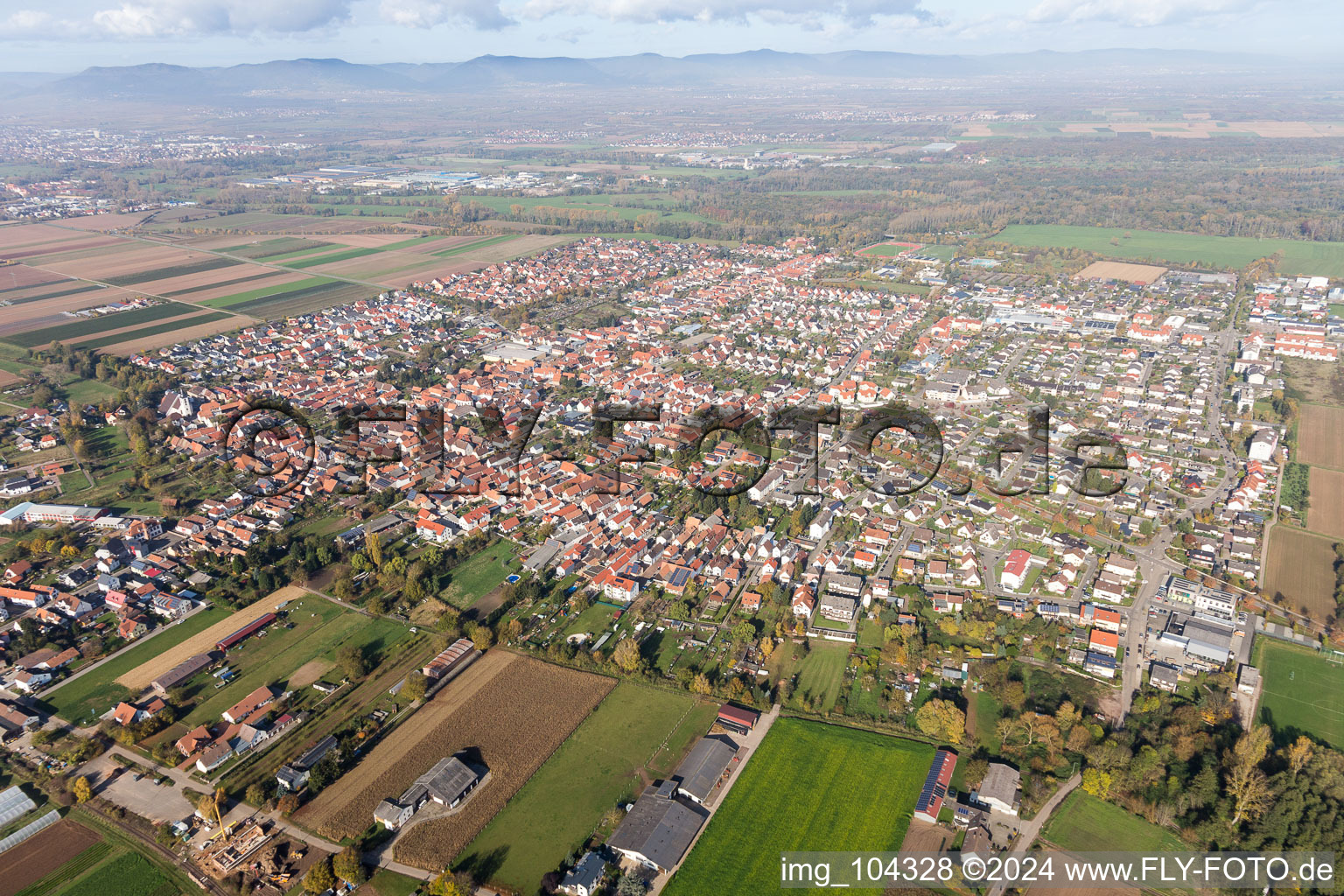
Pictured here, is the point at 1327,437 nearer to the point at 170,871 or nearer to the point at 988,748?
the point at 988,748

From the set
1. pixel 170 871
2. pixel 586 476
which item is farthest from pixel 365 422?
pixel 170 871

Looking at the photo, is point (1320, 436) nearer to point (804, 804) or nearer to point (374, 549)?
point (804, 804)

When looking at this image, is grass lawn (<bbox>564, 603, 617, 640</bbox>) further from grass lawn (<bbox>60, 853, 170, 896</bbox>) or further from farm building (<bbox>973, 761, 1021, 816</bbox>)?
farm building (<bbox>973, 761, 1021, 816</bbox>)

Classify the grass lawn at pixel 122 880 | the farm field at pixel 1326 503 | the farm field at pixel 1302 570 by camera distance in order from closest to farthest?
1. the grass lawn at pixel 122 880
2. the farm field at pixel 1302 570
3. the farm field at pixel 1326 503

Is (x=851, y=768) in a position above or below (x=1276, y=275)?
below

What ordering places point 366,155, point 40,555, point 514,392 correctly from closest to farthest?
1. point 40,555
2. point 514,392
3. point 366,155

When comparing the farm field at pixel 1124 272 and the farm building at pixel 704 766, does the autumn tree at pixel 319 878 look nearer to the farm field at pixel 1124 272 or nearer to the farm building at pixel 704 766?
the farm building at pixel 704 766

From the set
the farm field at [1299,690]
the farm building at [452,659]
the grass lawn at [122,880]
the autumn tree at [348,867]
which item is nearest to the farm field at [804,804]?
the autumn tree at [348,867]
